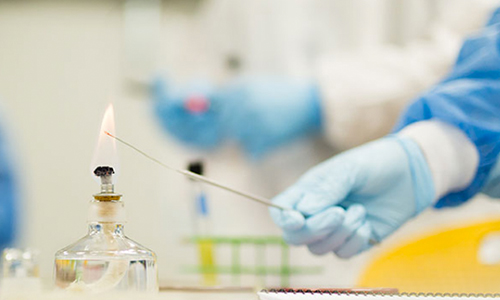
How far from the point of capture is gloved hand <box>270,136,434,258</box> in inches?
21.7

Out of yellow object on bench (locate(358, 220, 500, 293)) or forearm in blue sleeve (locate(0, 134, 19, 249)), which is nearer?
yellow object on bench (locate(358, 220, 500, 293))

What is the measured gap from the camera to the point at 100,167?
366 mm

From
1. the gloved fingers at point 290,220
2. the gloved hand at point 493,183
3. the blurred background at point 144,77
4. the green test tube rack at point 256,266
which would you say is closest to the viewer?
the gloved fingers at point 290,220

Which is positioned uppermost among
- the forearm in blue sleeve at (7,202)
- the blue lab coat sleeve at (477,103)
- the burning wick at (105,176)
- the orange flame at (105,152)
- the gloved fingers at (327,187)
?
the blue lab coat sleeve at (477,103)

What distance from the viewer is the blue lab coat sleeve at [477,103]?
628 mm

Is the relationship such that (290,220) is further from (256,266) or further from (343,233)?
(256,266)

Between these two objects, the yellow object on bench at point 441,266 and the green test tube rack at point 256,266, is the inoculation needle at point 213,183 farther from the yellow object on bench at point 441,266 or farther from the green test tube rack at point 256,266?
the green test tube rack at point 256,266

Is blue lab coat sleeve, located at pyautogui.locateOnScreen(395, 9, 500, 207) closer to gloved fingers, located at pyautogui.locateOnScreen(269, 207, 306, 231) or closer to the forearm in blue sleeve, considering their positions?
gloved fingers, located at pyautogui.locateOnScreen(269, 207, 306, 231)

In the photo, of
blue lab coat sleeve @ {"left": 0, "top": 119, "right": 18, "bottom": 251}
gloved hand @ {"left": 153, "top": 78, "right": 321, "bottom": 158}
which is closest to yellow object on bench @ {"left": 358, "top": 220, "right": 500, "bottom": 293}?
gloved hand @ {"left": 153, "top": 78, "right": 321, "bottom": 158}

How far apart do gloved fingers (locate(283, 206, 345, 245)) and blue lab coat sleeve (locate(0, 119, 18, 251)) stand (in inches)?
32.8

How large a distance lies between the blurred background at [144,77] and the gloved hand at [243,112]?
83 millimetres

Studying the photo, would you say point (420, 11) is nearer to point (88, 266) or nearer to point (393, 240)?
point (393, 240)

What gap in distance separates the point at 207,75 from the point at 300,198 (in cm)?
94

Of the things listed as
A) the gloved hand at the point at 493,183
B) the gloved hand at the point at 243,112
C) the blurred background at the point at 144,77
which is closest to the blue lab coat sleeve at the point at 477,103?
the gloved hand at the point at 493,183
